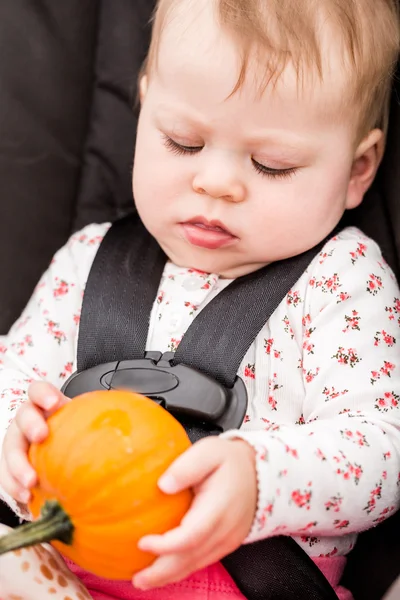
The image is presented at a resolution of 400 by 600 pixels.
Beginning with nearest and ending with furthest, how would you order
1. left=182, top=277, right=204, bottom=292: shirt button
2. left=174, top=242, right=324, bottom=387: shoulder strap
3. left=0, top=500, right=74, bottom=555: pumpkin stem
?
left=0, top=500, right=74, bottom=555: pumpkin stem < left=174, top=242, right=324, bottom=387: shoulder strap < left=182, top=277, right=204, bottom=292: shirt button

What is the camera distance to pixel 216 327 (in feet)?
3.85

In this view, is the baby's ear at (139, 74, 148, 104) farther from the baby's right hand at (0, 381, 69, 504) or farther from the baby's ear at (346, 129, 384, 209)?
the baby's right hand at (0, 381, 69, 504)

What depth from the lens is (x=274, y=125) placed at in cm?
111

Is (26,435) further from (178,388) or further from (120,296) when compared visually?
(120,296)

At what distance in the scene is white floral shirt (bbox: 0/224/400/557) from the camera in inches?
37.7

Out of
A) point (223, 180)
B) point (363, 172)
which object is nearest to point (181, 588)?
point (223, 180)

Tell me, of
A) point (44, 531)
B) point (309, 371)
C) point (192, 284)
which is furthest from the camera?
point (192, 284)

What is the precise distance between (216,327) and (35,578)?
432 mm

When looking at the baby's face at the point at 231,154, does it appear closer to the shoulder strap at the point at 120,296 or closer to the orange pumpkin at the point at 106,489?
the shoulder strap at the point at 120,296

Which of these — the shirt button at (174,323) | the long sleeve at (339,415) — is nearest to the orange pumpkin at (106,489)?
the long sleeve at (339,415)

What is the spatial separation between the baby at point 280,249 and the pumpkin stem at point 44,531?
Answer: 8cm

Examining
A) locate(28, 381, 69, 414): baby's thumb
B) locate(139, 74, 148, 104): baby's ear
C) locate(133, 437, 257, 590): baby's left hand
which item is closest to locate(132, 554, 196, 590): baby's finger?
locate(133, 437, 257, 590): baby's left hand

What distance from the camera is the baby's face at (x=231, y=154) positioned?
1.11 meters

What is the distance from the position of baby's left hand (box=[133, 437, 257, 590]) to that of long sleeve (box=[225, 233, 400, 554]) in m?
0.02
